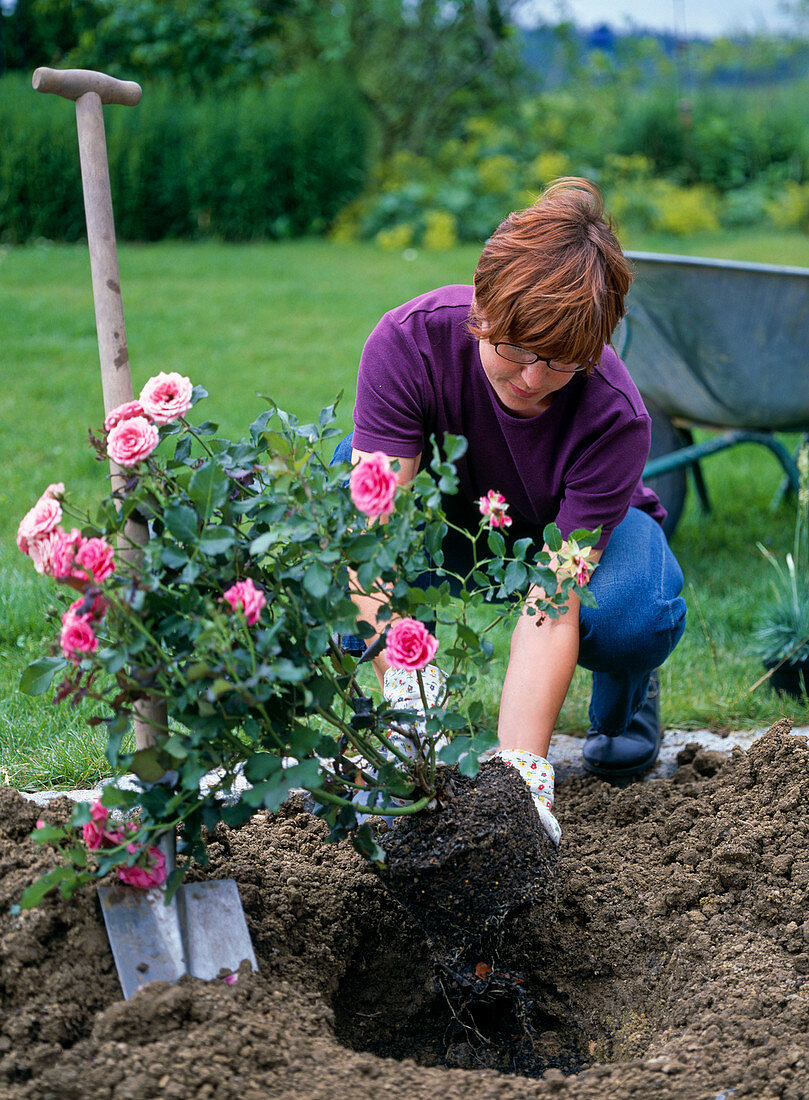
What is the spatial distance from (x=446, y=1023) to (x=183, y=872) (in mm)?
598

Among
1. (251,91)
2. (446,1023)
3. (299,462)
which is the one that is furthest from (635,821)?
(251,91)

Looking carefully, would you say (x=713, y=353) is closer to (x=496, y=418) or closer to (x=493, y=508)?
(x=496, y=418)

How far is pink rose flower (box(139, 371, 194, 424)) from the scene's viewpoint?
1401mm

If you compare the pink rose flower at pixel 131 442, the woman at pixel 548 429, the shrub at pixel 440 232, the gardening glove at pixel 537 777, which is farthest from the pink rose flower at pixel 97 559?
the shrub at pixel 440 232

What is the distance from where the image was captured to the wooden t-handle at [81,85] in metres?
1.47

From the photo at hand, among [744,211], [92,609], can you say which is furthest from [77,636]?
[744,211]

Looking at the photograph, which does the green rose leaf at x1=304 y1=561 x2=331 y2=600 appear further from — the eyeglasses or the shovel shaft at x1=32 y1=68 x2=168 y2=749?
the eyeglasses

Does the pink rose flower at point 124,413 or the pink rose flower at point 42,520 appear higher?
the pink rose flower at point 124,413

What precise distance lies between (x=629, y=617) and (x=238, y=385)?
3.30 m

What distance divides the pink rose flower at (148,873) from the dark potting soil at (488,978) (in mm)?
62

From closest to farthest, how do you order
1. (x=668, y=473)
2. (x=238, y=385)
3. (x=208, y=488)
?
(x=208, y=488)
(x=668, y=473)
(x=238, y=385)

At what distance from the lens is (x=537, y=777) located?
5.91 feet

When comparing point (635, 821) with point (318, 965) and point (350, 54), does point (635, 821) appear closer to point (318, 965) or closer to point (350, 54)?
point (318, 965)

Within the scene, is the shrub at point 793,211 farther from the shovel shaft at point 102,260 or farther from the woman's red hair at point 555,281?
the shovel shaft at point 102,260
